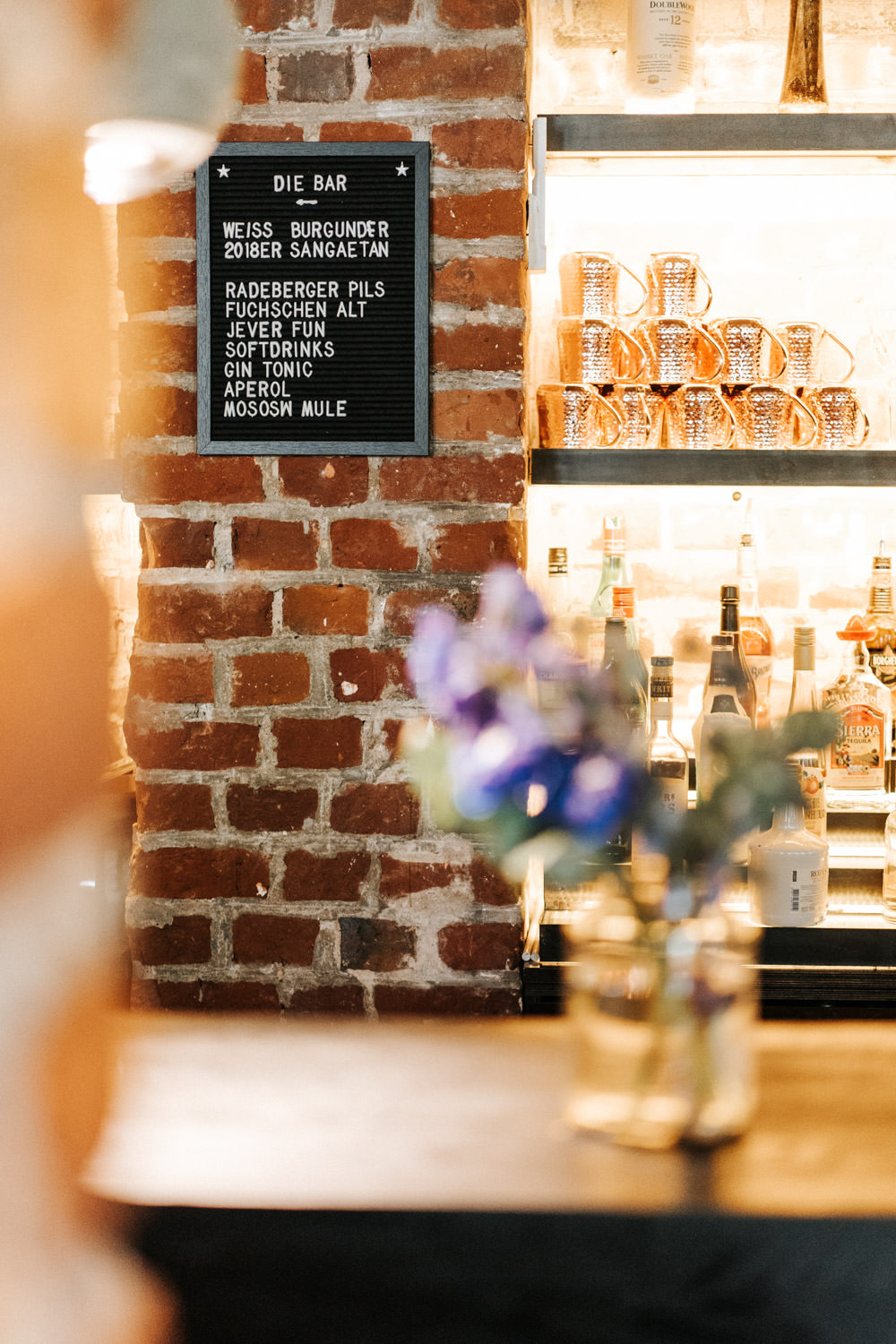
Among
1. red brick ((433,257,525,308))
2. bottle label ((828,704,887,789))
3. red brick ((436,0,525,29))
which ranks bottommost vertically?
bottle label ((828,704,887,789))

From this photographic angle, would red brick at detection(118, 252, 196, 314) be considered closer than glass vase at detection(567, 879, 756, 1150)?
No

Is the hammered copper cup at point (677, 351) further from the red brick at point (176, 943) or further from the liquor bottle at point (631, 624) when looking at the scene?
the red brick at point (176, 943)

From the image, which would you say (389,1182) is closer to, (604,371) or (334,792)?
(334,792)

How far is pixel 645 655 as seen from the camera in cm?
169

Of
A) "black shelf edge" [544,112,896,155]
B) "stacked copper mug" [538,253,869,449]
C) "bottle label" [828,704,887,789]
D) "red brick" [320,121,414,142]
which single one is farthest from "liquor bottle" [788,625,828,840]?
"red brick" [320,121,414,142]

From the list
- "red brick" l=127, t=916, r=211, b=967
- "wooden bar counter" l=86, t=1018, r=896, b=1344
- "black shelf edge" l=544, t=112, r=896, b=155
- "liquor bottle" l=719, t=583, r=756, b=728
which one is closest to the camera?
"wooden bar counter" l=86, t=1018, r=896, b=1344

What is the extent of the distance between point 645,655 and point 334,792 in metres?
0.53

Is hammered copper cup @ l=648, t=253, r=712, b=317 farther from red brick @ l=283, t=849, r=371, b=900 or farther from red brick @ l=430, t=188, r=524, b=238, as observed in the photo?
red brick @ l=283, t=849, r=371, b=900

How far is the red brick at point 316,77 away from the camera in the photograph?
1.38m

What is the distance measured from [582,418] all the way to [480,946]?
0.67 metres

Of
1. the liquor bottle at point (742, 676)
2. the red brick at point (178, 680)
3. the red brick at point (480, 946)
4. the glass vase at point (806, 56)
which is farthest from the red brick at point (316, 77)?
the red brick at point (480, 946)

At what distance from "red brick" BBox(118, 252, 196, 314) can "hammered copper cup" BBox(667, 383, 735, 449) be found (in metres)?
0.62

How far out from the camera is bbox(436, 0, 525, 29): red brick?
1357 mm

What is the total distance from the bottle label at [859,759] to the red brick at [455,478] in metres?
0.54
